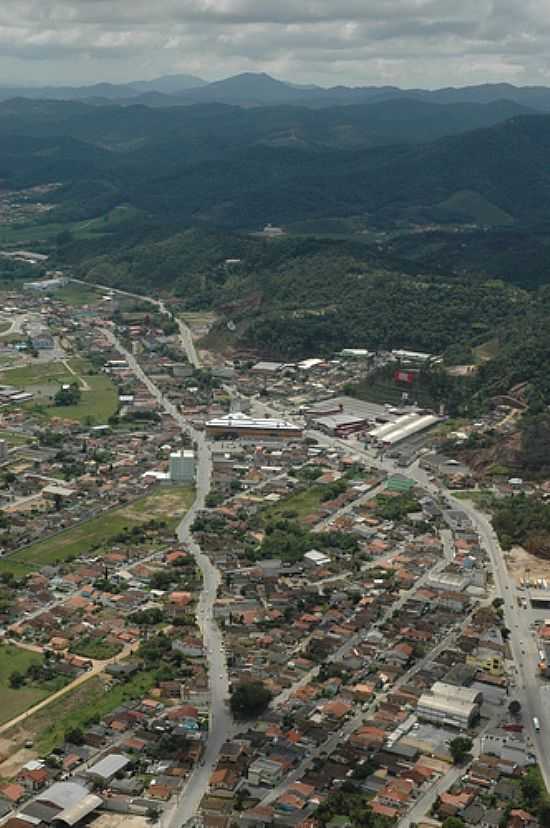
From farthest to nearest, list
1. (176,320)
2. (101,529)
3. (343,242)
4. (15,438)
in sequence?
(343,242), (176,320), (15,438), (101,529)

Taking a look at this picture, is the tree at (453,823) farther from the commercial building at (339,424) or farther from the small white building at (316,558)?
the commercial building at (339,424)

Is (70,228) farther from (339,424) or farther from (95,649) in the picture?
(95,649)

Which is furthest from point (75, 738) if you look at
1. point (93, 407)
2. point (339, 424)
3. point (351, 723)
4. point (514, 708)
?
point (93, 407)

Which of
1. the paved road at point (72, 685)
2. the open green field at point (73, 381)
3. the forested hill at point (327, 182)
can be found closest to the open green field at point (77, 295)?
the open green field at point (73, 381)

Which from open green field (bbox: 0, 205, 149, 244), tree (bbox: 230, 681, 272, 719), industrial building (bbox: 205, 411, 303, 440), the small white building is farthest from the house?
open green field (bbox: 0, 205, 149, 244)

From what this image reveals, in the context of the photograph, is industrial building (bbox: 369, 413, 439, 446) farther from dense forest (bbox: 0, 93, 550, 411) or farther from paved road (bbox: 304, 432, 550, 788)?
paved road (bbox: 304, 432, 550, 788)

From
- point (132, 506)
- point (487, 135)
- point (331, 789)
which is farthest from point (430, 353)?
point (487, 135)
